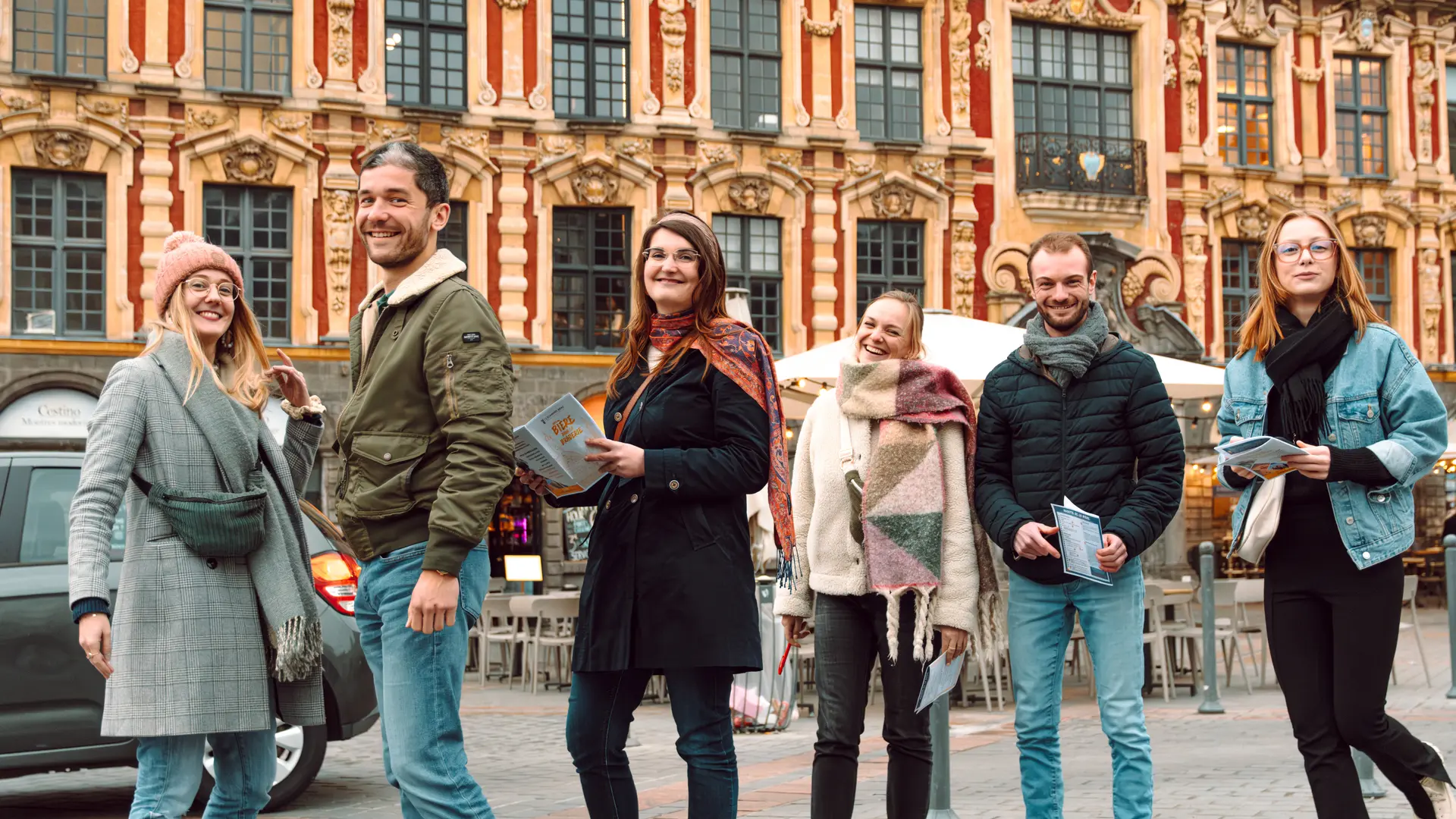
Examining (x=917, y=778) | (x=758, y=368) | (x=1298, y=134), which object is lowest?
(x=917, y=778)

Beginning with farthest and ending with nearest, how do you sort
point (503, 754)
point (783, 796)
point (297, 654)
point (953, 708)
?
point (953, 708) → point (503, 754) → point (783, 796) → point (297, 654)

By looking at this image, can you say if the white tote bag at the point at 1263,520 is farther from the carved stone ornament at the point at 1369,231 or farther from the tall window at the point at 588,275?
the carved stone ornament at the point at 1369,231

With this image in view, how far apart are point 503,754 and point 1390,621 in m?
6.68

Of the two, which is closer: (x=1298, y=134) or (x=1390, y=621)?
(x=1390, y=621)

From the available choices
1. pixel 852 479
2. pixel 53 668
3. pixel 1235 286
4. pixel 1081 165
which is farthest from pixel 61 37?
pixel 852 479

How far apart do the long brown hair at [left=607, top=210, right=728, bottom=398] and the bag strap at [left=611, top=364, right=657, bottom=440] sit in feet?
0.19

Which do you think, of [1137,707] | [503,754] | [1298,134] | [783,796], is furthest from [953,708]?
[1298,134]

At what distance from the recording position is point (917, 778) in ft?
18.5

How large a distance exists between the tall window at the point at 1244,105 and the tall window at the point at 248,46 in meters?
16.5

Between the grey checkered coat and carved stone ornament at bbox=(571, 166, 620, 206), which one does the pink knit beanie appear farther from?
carved stone ornament at bbox=(571, 166, 620, 206)

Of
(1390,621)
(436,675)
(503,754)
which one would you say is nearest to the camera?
(436,675)

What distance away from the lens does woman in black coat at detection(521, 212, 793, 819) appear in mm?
4895

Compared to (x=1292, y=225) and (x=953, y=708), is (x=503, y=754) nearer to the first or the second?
(x=953, y=708)

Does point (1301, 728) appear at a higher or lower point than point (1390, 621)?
lower
